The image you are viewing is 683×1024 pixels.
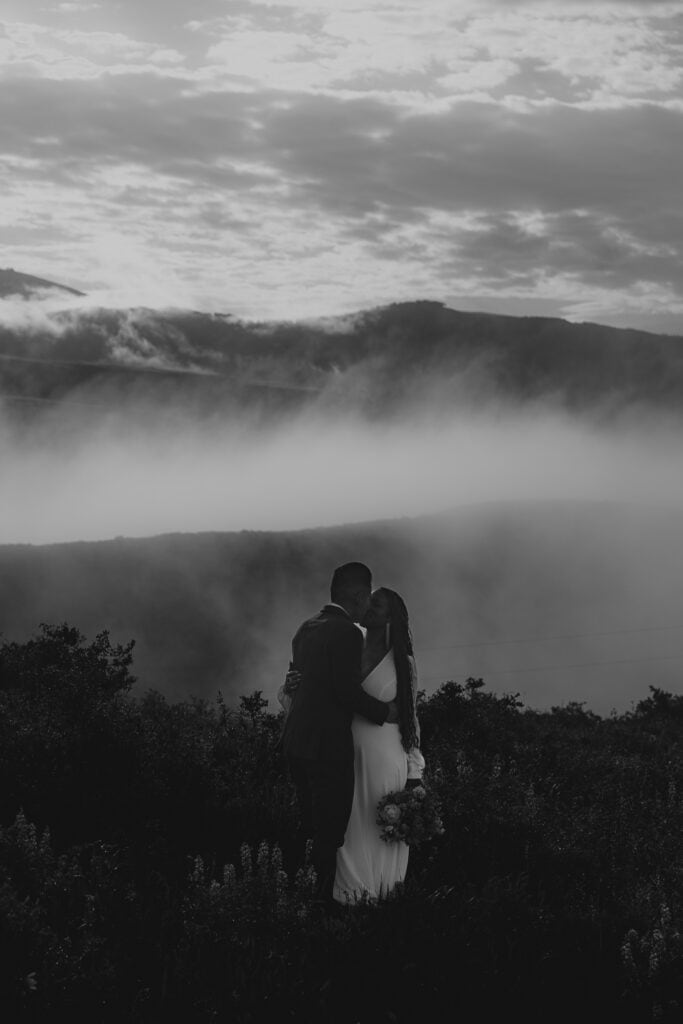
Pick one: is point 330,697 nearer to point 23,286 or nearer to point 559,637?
point 559,637

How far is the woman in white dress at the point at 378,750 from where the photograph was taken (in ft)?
26.2

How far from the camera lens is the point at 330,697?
7859 mm

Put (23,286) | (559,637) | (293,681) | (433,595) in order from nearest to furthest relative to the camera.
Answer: (293,681) → (433,595) → (559,637) → (23,286)

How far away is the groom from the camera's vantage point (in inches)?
307

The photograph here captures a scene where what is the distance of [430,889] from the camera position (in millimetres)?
8539

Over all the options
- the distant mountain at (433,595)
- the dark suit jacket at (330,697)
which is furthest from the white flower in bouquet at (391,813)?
the distant mountain at (433,595)

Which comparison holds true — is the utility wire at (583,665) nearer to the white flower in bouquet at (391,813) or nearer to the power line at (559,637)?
the power line at (559,637)

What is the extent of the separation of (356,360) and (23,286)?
4520 cm

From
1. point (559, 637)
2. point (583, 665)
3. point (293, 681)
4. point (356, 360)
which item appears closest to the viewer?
point (293, 681)

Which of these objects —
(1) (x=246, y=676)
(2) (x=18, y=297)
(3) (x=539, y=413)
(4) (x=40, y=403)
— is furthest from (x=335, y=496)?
(1) (x=246, y=676)

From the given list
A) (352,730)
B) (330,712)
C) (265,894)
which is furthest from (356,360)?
(265,894)

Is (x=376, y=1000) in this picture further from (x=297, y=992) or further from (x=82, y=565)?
(x=82, y=565)

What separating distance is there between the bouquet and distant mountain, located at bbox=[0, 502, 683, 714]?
27.5m

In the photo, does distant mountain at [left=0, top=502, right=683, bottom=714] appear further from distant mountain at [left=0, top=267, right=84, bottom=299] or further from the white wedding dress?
distant mountain at [left=0, top=267, right=84, bottom=299]
